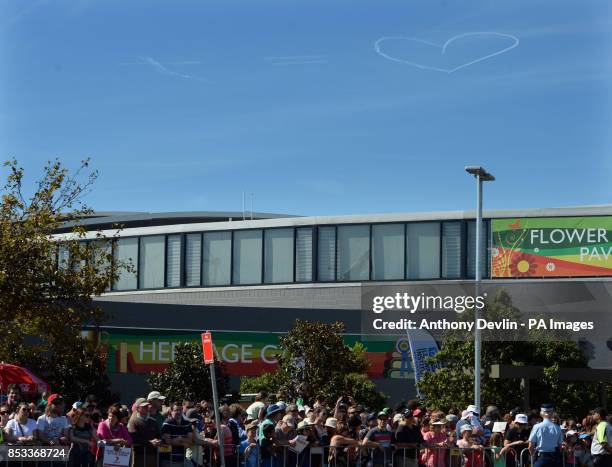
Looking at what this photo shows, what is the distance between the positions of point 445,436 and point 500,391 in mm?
16739

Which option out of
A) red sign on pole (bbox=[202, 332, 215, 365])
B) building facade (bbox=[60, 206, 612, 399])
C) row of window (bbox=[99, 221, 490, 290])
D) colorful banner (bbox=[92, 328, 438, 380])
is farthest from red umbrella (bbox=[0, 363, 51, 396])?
row of window (bbox=[99, 221, 490, 290])

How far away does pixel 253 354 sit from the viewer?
54344 millimetres

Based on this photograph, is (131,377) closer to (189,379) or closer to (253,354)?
(253,354)

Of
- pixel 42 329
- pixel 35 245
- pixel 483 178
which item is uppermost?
pixel 483 178

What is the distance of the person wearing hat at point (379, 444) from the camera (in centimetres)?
1919

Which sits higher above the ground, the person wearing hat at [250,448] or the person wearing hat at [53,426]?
the person wearing hat at [53,426]

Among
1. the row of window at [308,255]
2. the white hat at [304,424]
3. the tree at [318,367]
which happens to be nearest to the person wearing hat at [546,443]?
the white hat at [304,424]

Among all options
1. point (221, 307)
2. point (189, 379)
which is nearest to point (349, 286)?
point (221, 307)

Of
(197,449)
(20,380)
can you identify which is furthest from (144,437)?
(20,380)

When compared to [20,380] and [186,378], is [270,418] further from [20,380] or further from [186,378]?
[186,378]

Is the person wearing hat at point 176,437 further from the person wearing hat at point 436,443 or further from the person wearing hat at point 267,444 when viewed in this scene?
the person wearing hat at point 436,443

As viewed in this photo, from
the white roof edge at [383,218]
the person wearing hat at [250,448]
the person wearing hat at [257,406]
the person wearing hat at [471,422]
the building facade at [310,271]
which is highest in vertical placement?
the white roof edge at [383,218]

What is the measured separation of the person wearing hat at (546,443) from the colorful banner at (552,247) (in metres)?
36.1

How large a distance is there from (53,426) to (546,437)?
338 inches
